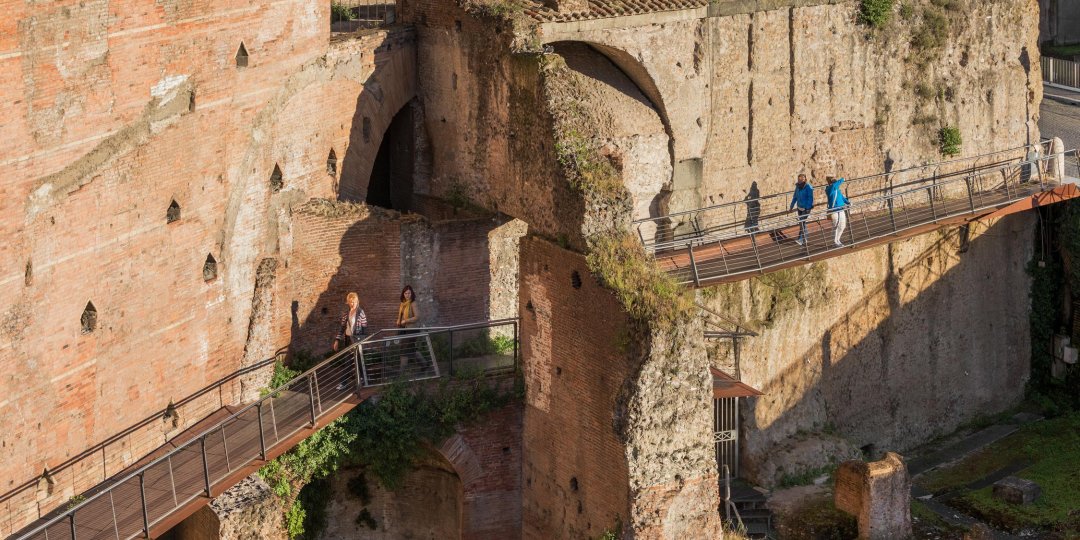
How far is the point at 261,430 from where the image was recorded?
21641 millimetres

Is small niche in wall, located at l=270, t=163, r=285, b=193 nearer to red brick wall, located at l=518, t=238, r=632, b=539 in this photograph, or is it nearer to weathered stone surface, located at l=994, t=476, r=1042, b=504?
red brick wall, located at l=518, t=238, r=632, b=539

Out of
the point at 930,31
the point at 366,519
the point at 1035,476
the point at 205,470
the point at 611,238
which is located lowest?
the point at 1035,476

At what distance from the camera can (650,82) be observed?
2611 cm

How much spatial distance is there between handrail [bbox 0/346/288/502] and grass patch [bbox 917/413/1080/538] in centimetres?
949

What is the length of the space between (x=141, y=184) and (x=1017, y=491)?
12.2 meters

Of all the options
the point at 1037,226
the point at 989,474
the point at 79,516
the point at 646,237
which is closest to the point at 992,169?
the point at 1037,226

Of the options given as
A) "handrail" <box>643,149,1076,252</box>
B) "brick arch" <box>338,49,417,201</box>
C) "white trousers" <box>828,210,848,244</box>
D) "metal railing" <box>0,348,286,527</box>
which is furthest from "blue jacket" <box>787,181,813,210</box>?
"metal railing" <box>0,348,286,527</box>

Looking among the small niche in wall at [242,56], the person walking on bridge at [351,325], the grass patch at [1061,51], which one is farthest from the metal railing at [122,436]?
the grass patch at [1061,51]

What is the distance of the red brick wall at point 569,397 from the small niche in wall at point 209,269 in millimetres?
3341

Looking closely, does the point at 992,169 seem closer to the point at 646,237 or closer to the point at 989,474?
the point at 989,474

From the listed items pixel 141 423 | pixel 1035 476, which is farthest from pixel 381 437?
pixel 1035 476

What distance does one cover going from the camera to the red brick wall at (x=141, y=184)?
2000 centimetres

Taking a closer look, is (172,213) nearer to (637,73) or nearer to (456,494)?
(456,494)

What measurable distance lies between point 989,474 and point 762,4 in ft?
23.4
